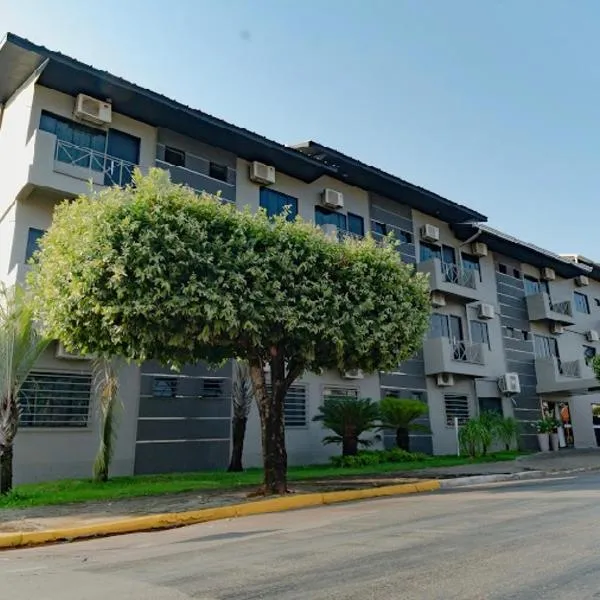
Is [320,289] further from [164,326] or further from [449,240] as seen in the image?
[449,240]

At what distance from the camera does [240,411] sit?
1570 centimetres

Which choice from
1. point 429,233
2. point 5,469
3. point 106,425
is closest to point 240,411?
point 106,425

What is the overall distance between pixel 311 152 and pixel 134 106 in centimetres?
661

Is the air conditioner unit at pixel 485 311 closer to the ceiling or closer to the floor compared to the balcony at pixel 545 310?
closer to the floor

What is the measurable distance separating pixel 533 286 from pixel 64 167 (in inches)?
979

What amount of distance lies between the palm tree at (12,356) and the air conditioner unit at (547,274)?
27.3 metres

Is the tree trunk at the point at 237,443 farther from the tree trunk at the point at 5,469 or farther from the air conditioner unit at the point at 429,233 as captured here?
the air conditioner unit at the point at 429,233

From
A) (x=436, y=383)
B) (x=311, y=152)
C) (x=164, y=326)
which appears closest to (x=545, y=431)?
(x=436, y=383)

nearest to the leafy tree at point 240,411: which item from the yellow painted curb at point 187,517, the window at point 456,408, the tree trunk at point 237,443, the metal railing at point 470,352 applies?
the tree trunk at point 237,443

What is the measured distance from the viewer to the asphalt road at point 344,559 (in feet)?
13.9

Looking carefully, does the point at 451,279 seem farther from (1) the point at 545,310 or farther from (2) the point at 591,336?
(2) the point at 591,336

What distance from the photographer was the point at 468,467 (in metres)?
16.3

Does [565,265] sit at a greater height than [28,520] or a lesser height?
greater

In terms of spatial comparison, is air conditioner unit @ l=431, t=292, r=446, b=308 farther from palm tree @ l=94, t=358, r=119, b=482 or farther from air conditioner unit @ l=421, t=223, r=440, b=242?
palm tree @ l=94, t=358, r=119, b=482
